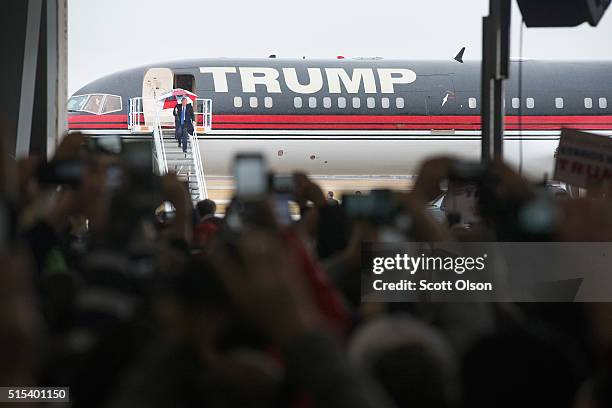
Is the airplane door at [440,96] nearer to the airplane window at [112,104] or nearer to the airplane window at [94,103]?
the airplane window at [112,104]

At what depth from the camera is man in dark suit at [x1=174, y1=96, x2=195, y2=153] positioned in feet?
94.3

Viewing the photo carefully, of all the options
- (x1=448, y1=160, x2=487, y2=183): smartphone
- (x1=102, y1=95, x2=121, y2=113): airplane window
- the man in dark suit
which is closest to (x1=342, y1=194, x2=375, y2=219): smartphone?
(x1=448, y1=160, x2=487, y2=183): smartphone

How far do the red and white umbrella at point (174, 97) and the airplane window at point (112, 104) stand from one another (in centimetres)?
90

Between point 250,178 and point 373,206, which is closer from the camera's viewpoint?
point 250,178

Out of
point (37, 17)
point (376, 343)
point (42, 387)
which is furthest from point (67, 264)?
point (37, 17)

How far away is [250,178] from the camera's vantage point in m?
3.08

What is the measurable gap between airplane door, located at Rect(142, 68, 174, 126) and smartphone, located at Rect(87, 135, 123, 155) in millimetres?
24287

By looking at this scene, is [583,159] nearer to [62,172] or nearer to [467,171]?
[467,171]

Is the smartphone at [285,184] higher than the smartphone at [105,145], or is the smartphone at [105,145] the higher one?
the smartphone at [105,145]

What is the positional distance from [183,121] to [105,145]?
78.7 feet

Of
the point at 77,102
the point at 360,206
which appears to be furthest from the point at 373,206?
the point at 77,102

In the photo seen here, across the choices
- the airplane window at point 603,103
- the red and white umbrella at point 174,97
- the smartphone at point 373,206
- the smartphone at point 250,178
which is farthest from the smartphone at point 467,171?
the airplane window at point 603,103

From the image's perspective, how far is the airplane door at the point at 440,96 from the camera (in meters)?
29.4

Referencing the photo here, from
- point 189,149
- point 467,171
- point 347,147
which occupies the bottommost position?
point 347,147
